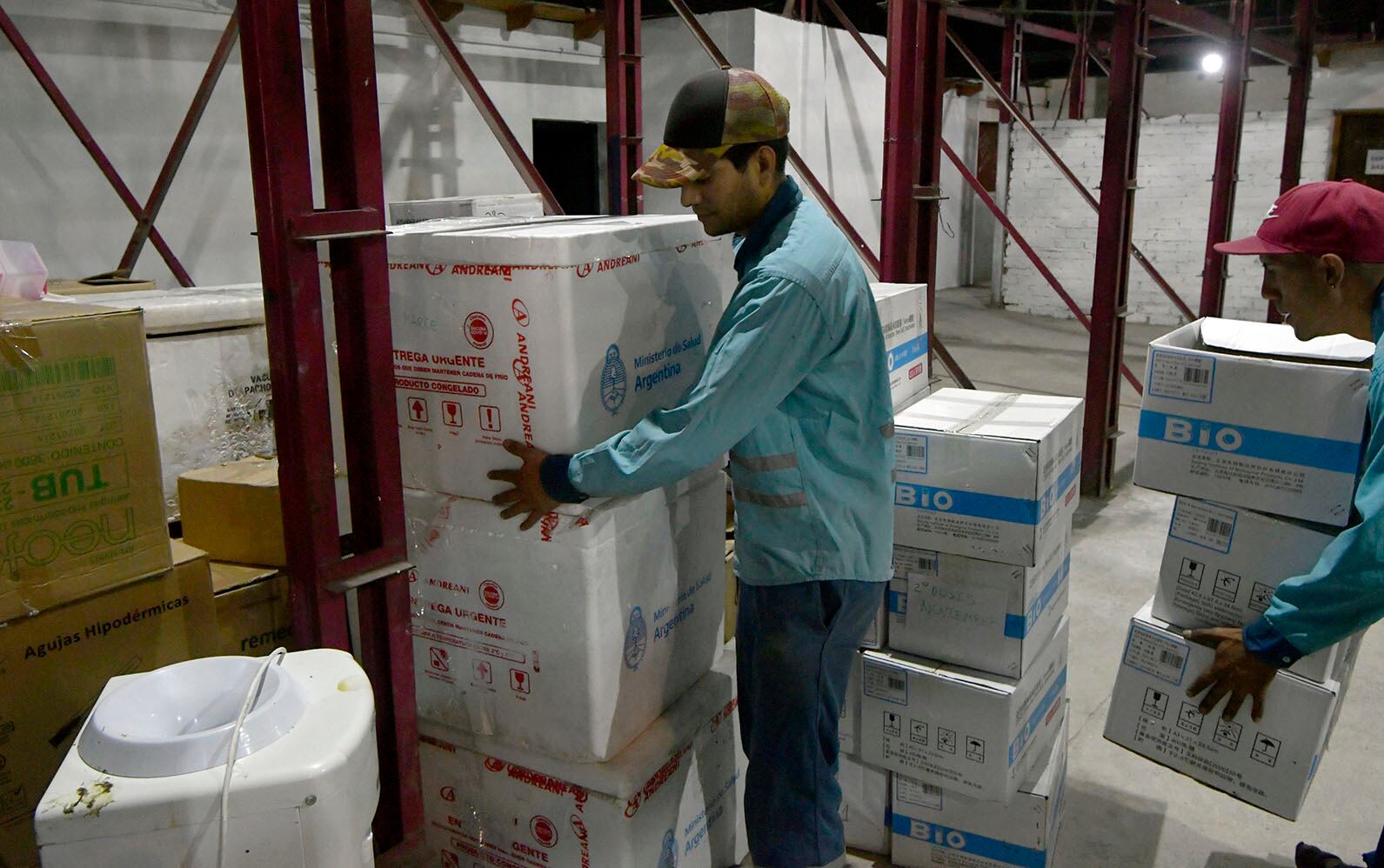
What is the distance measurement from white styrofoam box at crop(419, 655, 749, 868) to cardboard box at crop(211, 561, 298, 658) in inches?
14.4

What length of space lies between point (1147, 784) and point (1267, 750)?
67 centimetres

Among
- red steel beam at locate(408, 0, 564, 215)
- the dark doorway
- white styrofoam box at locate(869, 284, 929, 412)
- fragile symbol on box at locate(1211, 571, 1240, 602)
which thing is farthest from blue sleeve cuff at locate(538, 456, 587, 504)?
the dark doorway

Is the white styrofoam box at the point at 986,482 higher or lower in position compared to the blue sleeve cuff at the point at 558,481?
lower

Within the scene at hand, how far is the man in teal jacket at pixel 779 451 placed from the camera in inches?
67.2

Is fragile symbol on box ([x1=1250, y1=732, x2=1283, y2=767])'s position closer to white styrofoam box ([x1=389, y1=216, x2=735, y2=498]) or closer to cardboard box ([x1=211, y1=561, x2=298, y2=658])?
white styrofoam box ([x1=389, y1=216, x2=735, y2=498])

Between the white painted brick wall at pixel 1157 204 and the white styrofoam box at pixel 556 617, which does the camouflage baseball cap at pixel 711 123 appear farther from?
the white painted brick wall at pixel 1157 204

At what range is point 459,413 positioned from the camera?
6.09 ft

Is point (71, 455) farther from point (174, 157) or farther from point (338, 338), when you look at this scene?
point (174, 157)

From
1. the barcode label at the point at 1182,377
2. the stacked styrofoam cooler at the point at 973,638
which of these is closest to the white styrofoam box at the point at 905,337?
the stacked styrofoam cooler at the point at 973,638

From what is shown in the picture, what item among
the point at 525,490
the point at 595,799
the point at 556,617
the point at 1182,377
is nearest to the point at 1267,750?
the point at 1182,377

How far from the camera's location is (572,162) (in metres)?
8.02

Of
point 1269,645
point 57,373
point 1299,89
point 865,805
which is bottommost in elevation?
point 865,805

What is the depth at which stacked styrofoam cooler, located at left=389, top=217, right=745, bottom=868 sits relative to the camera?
1.75 metres

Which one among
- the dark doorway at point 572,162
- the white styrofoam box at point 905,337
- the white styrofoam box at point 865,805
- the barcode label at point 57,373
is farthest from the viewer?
the dark doorway at point 572,162
